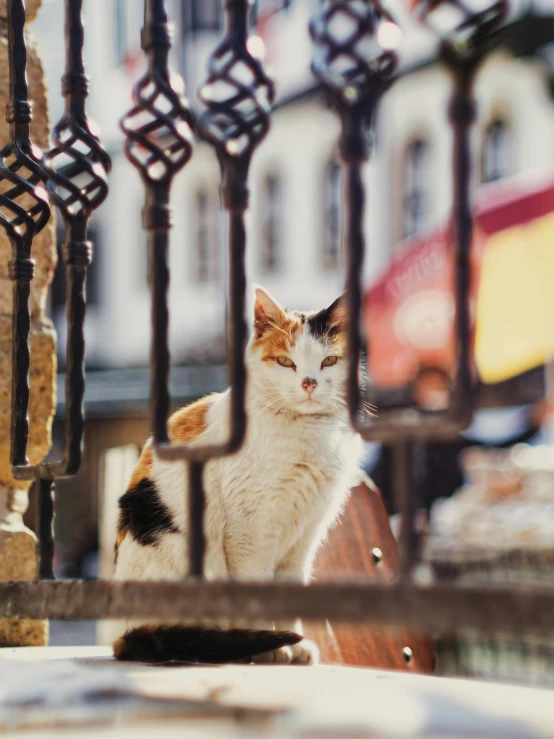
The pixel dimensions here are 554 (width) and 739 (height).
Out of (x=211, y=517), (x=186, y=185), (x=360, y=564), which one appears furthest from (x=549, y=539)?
(x=186, y=185)

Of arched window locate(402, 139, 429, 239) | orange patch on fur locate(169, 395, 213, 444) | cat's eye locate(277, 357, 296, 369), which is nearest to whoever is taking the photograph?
orange patch on fur locate(169, 395, 213, 444)

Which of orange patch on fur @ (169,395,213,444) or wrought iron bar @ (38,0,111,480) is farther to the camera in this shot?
orange patch on fur @ (169,395,213,444)

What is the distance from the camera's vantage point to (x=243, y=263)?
1.29 meters

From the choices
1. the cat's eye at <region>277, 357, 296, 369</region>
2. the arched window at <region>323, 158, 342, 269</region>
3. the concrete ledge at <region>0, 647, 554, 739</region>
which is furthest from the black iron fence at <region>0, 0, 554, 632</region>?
the arched window at <region>323, 158, 342, 269</region>

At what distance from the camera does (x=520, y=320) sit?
19.8 feet

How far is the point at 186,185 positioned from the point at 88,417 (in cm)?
433

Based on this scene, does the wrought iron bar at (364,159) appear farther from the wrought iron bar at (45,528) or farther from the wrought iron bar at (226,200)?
the wrought iron bar at (45,528)

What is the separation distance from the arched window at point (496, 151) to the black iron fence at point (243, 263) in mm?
11482

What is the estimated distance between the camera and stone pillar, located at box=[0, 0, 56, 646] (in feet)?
7.08

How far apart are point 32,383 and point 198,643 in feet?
Result: 2.88

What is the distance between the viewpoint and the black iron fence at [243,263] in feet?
3.57

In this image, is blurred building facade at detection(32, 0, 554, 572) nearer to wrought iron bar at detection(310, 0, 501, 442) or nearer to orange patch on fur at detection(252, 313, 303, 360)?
orange patch on fur at detection(252, 313, 303, 360)

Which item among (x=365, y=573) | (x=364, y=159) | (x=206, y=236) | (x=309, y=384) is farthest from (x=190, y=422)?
(x=206, y=236)

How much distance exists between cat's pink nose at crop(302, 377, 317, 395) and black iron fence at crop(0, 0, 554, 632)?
0.88 metres
